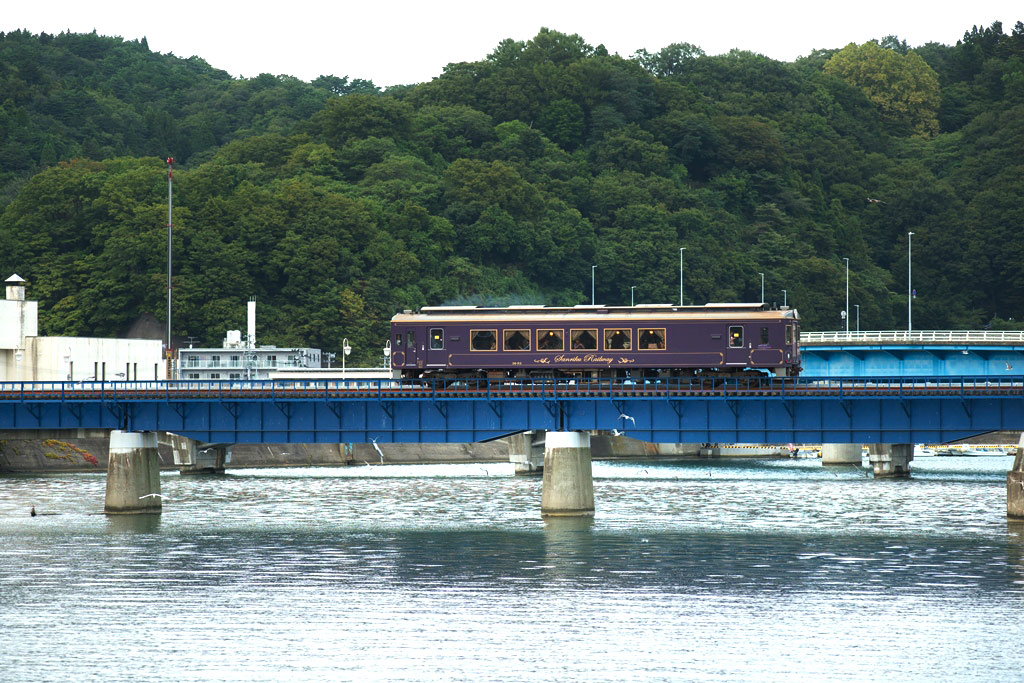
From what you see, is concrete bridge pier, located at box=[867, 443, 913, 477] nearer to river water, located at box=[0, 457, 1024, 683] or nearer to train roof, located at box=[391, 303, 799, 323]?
river water, located at box=[0, 457, 1024, 683]

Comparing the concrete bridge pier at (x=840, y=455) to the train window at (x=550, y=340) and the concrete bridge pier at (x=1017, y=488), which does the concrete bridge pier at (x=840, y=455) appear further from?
the train window at (x=550, y=340)

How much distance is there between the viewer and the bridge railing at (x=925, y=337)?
413ft

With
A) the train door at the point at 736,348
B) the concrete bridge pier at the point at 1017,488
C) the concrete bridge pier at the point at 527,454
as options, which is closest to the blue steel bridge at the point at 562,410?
the train door at the point at 736,348

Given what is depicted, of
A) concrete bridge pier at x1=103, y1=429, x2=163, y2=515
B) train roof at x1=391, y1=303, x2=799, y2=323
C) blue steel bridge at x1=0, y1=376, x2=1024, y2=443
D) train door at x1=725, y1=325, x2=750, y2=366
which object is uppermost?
train roof at x1=391, y1=303, x2=799, y2=323

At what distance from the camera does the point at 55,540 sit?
69.3 metres

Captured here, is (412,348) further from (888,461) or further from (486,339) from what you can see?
(888,461)

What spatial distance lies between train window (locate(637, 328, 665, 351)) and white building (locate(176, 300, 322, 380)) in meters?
60.7

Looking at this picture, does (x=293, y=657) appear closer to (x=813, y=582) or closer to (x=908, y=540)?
(x=813, y=582)

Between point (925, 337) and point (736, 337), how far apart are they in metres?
58.9

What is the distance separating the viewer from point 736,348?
252 feet

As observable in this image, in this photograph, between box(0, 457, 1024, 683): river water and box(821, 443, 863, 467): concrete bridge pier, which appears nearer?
box(0, 457, 1024, 683): river water

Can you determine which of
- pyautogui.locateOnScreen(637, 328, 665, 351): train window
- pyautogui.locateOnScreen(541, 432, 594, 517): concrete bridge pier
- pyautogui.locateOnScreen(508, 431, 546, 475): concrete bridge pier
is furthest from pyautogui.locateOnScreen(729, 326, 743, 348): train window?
pyautogui.locateOnScreen(508, 431, 546, 475): concrete bridge pier

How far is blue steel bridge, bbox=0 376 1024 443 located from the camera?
7031 centimetres

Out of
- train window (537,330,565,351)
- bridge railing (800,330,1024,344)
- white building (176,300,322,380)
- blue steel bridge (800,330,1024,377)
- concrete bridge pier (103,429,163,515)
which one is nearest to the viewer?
concrete bridge pier (103,429,163,515)
